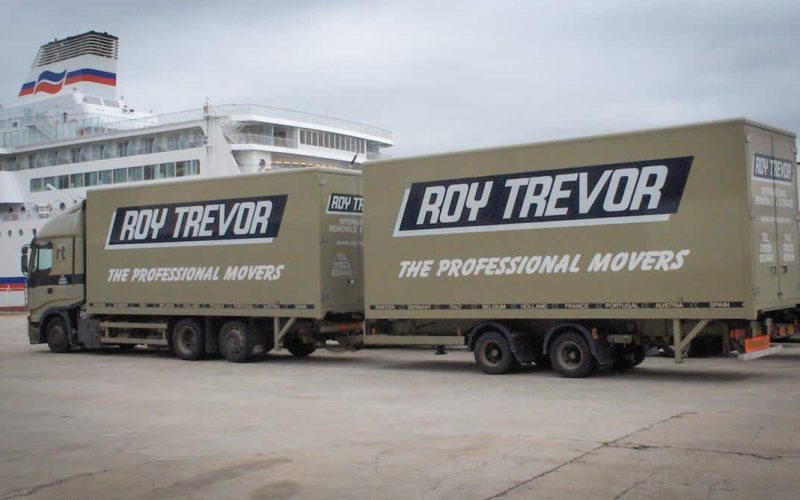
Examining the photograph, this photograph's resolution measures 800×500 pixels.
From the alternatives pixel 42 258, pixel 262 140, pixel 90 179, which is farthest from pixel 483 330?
pixel 90 179

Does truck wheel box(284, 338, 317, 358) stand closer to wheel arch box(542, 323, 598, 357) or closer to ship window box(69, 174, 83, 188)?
wheel arch box(542, 323, 598, 357)

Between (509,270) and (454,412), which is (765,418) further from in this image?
(509,270)

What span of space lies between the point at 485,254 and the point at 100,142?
3684 centimetres

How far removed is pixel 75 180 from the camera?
4688 cm

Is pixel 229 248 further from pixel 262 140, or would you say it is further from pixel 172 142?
pixel 172 142

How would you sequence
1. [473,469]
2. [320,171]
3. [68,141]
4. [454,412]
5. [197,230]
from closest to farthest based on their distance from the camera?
[473,469]
[454,412]
[320,171]
[197,230]
[68,141]

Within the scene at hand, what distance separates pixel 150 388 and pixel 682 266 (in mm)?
7991

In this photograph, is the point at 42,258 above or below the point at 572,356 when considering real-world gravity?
above

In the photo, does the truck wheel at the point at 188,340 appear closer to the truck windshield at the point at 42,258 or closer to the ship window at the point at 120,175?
the truck windshield at the point at 42,258

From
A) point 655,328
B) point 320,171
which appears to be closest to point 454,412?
point 655,328

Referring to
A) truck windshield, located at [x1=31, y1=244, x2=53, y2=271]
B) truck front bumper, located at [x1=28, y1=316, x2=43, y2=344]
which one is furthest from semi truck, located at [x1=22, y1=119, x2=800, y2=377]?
truck front bumper, located at [x1=28, y1=316, x2=43, y2=344]

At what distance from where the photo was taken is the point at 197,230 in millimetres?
17656

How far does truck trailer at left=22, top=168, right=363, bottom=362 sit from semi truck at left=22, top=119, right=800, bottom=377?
0.04 meters

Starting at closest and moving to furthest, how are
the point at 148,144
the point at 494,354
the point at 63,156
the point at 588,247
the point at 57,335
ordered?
the point at 588,247 < the point at 494,354 < the point at 57,335 < the point at 148,144 < the point at 63,156
